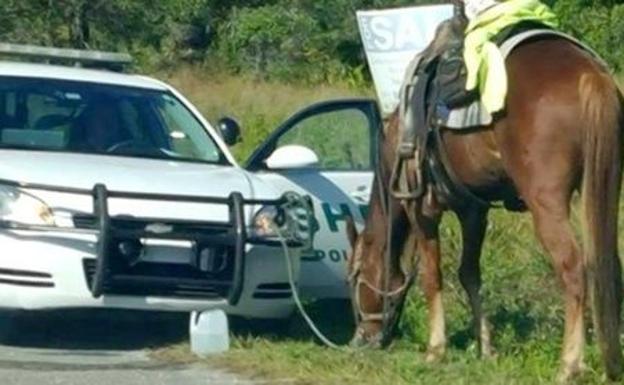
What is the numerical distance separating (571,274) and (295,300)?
8.31 feet

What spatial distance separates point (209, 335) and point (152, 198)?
830 mm

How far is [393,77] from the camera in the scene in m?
14.5

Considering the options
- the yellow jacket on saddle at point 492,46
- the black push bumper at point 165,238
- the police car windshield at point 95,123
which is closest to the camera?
the yellow jacket on saddle at point 492,46

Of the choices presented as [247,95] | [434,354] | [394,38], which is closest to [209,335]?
[434,354]

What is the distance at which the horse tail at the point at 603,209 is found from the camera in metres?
9.16

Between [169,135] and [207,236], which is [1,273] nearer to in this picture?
[207,236]

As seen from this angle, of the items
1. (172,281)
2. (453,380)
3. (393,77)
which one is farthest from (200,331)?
(393,77)

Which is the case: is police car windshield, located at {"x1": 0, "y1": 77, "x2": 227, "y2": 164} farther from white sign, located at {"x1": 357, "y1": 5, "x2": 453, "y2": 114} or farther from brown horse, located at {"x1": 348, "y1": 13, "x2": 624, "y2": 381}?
brown horse, located at {"x1": 348, "y1": 13, "x2": 624, "y2": 381}

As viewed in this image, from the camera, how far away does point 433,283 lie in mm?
10617

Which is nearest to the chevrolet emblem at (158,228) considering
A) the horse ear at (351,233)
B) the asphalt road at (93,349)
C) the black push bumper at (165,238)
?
the black push bumper at (165,238)

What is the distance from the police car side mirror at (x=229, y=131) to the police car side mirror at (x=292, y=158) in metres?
1.38

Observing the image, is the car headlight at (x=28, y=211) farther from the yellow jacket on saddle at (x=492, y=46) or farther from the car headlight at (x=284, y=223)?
the yellow jacket on saddle at (x=492, y=46)

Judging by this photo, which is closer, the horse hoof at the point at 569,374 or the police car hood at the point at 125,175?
the horse hoof at the point at 569,374

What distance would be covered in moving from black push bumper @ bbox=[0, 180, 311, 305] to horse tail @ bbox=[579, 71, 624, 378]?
2490mm
